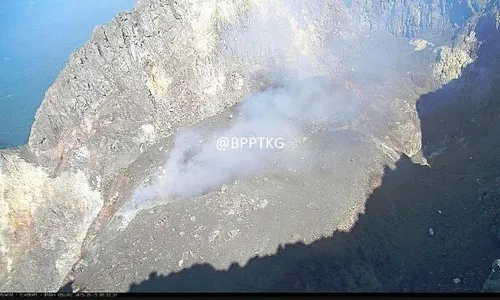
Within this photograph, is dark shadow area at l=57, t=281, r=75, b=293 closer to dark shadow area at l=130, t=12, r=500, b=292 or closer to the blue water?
dark shadow area at l=130, t=12, r=500, b=292

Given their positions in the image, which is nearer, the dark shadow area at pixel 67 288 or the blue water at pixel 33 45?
the dark shadow area at pixel 67 288

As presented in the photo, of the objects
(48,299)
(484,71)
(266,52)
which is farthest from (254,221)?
(484,71)

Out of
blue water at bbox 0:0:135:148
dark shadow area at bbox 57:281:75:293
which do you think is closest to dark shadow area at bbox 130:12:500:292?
dark shadow area at bbox 57:281:75:293

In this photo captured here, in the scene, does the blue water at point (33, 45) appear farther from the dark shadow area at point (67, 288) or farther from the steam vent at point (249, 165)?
the dark shadow area at point (67, 288)

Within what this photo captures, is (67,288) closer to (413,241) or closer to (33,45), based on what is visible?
(413,241)

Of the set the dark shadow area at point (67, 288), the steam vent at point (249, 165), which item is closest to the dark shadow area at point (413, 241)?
the steam vent at point (249, 165)
